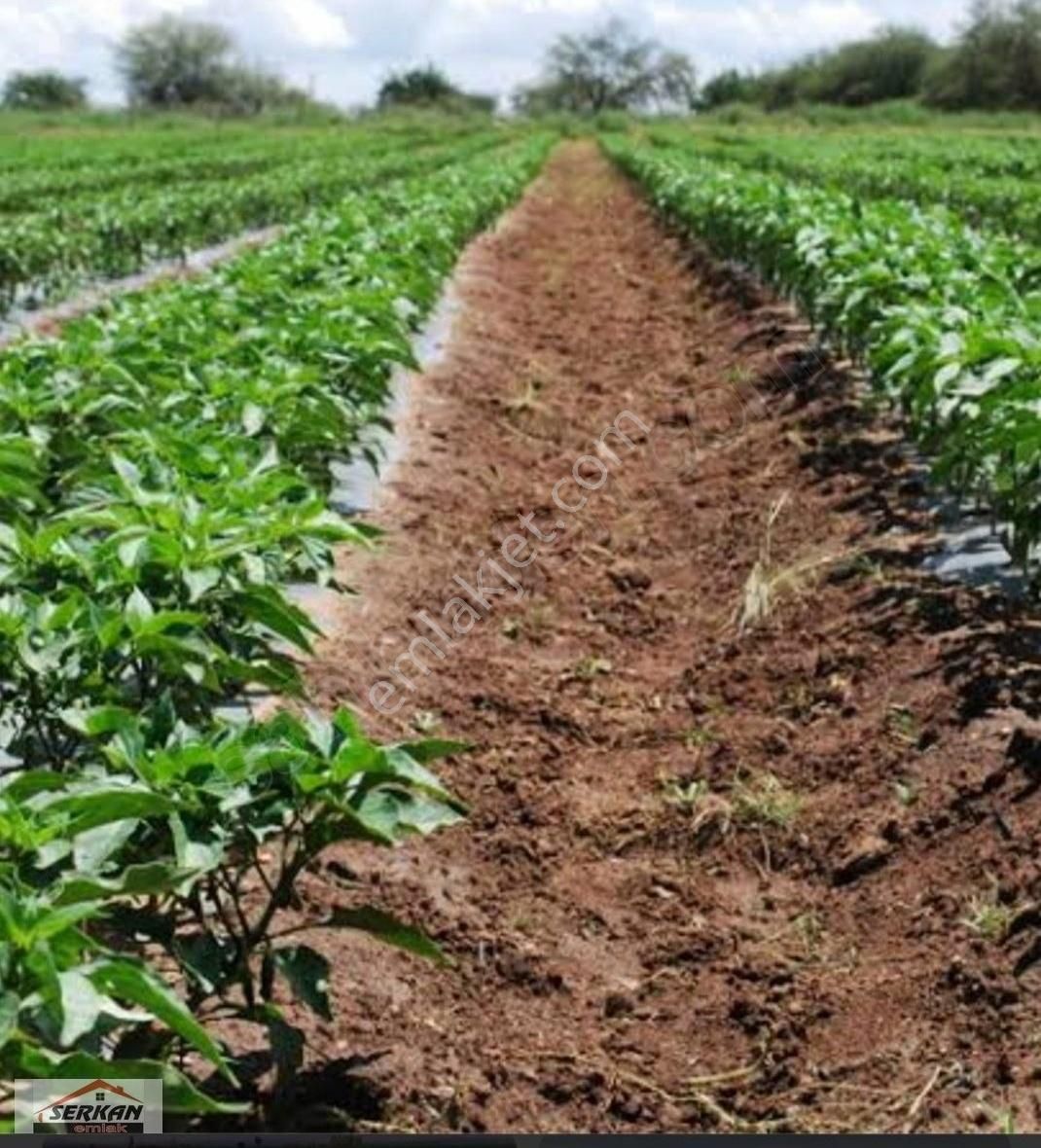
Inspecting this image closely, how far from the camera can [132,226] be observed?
49.7 ft

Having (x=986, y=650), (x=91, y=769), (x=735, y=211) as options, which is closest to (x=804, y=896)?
(x=986, y=650)

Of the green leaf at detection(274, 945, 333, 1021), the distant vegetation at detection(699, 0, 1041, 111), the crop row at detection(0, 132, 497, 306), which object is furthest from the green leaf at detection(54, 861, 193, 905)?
the distant vegetation at detection(699, 0, 1041, 111)

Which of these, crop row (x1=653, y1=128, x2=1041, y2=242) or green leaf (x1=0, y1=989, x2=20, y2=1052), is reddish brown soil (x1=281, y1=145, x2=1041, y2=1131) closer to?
green leaf (x1=0, y1=989, x2=20, y2=1052)

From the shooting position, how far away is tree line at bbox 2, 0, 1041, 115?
6438cm

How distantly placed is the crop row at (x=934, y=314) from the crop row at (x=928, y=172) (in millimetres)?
4155

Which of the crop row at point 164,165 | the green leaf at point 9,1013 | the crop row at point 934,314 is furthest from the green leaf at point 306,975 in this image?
the crop row at point 164,165

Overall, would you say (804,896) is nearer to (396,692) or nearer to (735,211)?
(396,692)

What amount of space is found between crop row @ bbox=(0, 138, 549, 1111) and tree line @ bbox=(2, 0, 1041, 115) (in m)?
64.4

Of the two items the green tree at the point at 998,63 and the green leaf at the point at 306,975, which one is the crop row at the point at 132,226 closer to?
the green leaf at the point at 306,975

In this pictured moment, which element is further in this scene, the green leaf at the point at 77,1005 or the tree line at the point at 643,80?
the tree line at the point at 643,80

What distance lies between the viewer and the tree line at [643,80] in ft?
211

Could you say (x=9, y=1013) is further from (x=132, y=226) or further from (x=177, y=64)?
(x=177, y=64)

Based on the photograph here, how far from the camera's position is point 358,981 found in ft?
11.0

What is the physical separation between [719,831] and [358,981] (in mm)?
1269
